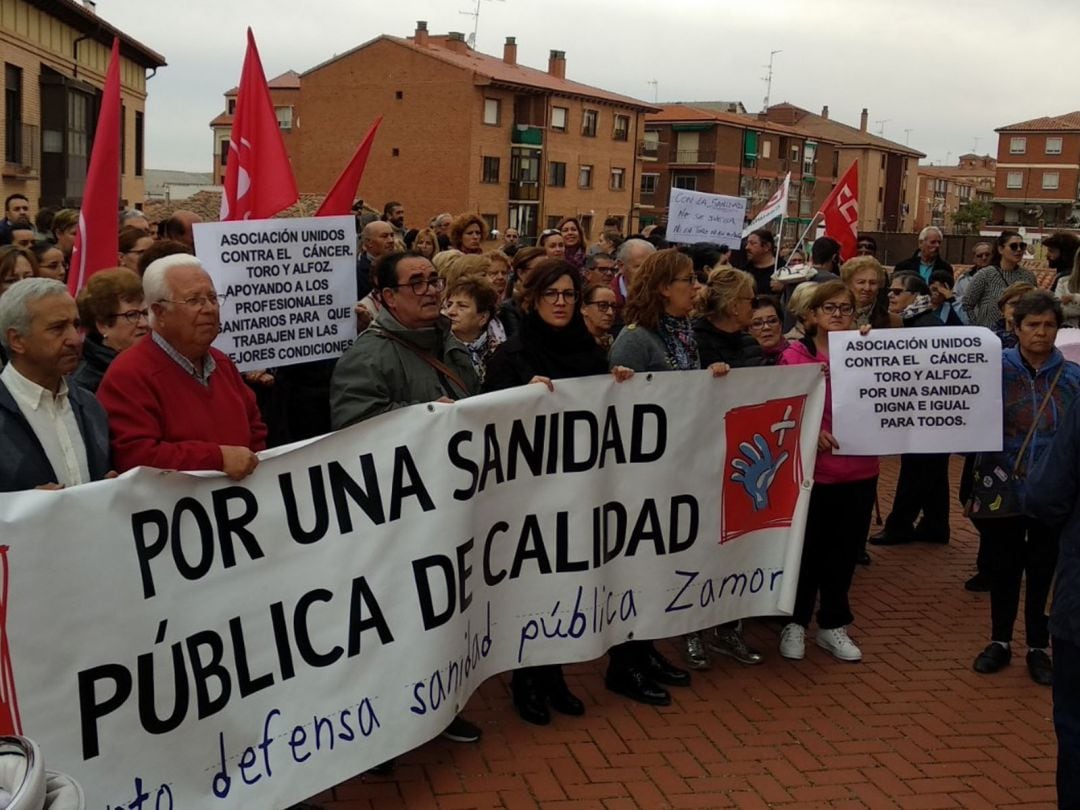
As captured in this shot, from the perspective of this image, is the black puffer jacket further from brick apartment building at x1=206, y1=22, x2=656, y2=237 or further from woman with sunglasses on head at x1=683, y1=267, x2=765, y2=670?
brick apartment building at x1=206, y1=22, x2=656, y2=237

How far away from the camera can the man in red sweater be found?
12.8 feet

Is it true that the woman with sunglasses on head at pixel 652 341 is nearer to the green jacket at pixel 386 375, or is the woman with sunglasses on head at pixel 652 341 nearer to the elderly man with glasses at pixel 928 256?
the green jacket at pixel 386 375

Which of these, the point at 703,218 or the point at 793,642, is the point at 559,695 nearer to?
the point at 793,642

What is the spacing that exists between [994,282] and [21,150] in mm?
25072

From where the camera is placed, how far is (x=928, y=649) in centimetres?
655

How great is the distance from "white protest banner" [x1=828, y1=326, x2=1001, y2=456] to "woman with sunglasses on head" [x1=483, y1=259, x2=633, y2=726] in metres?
1.41

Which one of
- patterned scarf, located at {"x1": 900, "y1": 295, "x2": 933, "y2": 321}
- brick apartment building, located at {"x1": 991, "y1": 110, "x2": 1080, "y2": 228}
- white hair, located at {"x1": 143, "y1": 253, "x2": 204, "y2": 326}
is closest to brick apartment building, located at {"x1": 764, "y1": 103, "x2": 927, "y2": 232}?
brick apartment building, located at {"x1": 991, "y1": 110, "x2": 1080, "y2": 228}

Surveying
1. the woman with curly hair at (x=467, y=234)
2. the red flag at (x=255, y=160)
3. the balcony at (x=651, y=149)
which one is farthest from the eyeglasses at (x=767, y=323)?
the balcony at (x=651, y=149)

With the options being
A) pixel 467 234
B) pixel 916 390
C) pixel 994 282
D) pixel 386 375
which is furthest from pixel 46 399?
pixel 994 282

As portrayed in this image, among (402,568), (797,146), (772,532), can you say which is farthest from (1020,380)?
(797,146)

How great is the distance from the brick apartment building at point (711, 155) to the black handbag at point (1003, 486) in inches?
2878

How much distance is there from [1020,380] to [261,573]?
4.08 metres

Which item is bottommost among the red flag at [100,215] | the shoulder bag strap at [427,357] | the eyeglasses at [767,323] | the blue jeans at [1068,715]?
the blue jeans at [1068,715]

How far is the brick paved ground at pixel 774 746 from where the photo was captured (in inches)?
182
